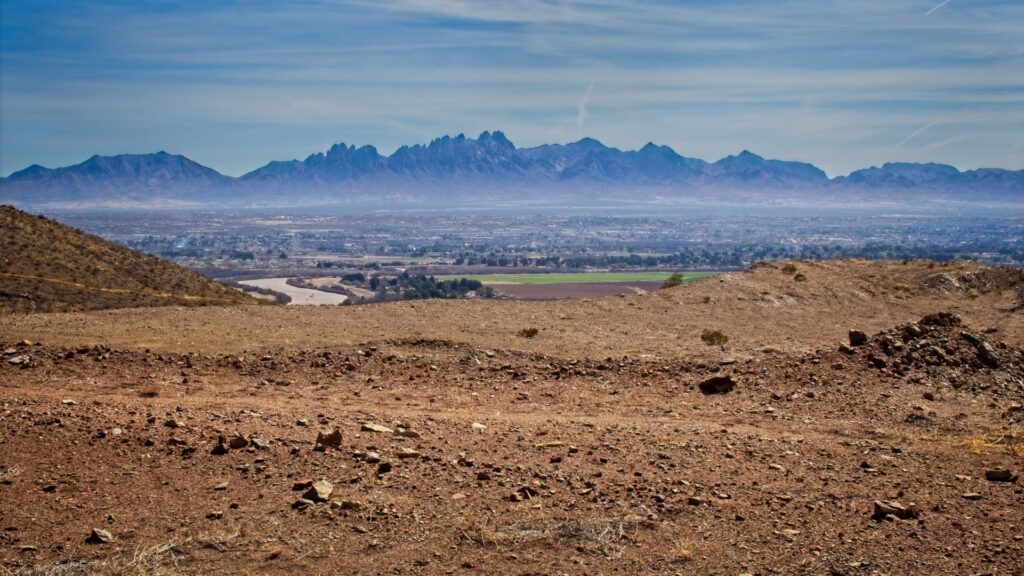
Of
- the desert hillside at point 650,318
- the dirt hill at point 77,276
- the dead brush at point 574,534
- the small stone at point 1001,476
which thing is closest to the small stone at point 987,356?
the desert hillside at point 650,318

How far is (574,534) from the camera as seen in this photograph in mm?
7445

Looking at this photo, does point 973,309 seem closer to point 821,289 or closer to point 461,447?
point 821,289

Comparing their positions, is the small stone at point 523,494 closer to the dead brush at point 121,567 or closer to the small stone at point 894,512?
the dead brush at point 121,567

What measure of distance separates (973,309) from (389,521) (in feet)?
74.4

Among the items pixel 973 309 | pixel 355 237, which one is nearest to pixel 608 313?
pixel 973 309

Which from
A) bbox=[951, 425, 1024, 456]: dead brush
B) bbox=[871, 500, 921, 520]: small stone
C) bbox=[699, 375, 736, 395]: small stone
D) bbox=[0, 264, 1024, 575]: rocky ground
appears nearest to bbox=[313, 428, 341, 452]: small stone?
bbox=[0, 264, 1024, 575]: rocky ground

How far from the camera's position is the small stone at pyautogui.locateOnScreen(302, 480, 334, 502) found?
792 cm

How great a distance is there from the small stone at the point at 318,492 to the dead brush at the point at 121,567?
1.24 metres

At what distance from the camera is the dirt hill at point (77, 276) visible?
2489 cm

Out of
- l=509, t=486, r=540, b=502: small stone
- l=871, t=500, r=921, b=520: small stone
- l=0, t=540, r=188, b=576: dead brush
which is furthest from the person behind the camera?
l=509, t=486, r=540, b=502: small stone

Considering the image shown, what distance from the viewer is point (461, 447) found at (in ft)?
30.9

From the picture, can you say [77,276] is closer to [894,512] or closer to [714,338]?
[714,338]

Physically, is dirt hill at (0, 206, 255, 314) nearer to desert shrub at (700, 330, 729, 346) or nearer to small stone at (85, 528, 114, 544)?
desert shrub at (700, 330, 729, 346)

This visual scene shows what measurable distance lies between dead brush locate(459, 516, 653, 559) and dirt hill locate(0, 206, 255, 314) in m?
19.5
